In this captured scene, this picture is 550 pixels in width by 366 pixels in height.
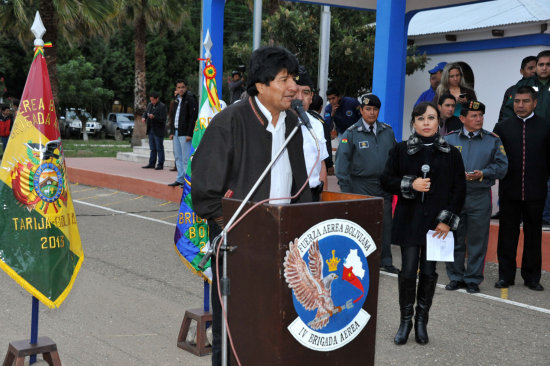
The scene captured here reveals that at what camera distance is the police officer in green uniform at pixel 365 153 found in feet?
23.1

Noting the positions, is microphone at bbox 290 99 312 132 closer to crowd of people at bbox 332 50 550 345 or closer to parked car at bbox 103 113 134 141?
crowd of people at bbox 332 50 550 345

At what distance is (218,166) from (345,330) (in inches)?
36.6

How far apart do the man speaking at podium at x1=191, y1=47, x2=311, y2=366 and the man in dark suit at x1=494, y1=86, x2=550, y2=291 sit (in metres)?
4.10

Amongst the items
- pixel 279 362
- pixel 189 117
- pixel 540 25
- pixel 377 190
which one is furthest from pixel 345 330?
pixel 540 25

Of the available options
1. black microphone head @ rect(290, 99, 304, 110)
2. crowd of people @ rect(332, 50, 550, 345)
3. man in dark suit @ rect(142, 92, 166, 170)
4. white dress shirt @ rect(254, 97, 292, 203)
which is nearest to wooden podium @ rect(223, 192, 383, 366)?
white dress shirt @ rect(254, 97, 292, 203)

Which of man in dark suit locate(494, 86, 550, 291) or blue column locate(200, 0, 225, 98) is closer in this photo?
man in dark suit locate(494, 86, 550, 291)

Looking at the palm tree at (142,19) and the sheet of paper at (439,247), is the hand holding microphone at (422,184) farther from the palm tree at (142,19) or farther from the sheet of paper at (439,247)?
the palm tree at (142,19)

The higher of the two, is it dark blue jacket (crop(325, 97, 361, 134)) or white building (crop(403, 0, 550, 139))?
white building (crop(403, 0, 550, 139))

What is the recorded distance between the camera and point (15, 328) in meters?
5.13

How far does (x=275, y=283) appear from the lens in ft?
8.62

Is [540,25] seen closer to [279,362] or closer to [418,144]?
[418,144]

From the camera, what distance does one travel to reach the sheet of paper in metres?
4.86

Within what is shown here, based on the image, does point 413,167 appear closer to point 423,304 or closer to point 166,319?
point 423,304

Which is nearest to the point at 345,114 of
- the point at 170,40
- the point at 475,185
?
the point at 475,185
